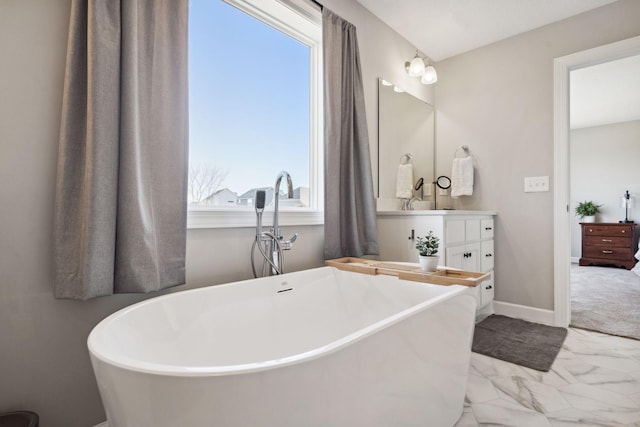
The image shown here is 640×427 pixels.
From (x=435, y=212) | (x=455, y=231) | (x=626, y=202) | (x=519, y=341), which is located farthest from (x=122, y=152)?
(x=626, y=202)

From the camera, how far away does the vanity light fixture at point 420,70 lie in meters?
2.90

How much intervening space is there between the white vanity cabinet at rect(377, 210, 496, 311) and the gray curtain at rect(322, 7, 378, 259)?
247 millimetres

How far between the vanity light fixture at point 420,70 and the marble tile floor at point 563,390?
225 cm

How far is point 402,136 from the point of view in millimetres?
3008

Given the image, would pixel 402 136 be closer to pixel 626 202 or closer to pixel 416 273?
pixel 416 273

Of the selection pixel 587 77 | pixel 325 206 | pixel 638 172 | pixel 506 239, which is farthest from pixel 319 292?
pixel 638 172

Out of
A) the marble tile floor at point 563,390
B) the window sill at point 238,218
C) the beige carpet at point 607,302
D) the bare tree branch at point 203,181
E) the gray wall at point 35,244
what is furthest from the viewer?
the beige carpet at point 607,302

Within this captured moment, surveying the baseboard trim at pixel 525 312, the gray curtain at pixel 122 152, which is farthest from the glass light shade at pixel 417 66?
the baseboard trim at pixel 525 312

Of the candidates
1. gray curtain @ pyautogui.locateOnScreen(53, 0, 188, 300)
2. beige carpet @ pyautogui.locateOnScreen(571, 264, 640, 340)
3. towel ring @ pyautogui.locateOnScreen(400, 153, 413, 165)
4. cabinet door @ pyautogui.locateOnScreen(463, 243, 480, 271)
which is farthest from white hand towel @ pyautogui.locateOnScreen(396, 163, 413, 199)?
gray curtain @ pyautogui.locateOnScreen(53, 0, 188, 300)

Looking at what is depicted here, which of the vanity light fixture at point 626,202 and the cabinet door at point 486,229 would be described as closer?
the cabinet door at point 486,229

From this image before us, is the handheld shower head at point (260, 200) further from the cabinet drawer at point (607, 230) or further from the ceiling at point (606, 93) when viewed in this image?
the cabinet drawer at point (607, 230)

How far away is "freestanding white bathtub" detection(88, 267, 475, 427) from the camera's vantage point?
67cm

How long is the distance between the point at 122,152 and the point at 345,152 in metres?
1.40

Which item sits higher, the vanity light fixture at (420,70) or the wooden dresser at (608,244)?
the vanity light fixture at (420,70)
